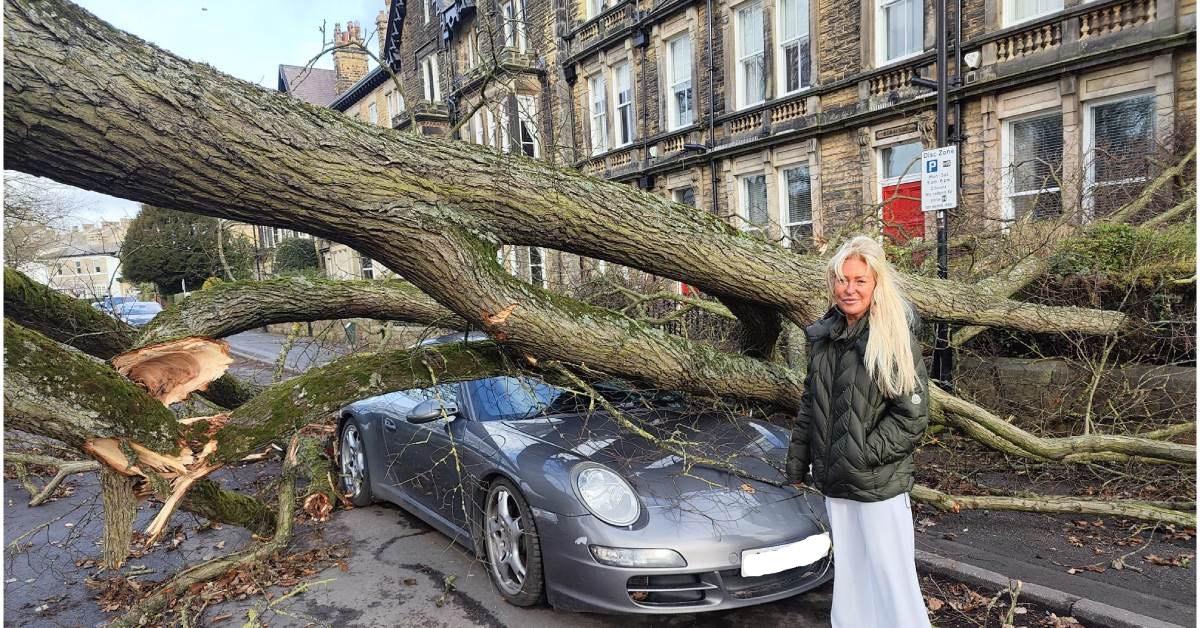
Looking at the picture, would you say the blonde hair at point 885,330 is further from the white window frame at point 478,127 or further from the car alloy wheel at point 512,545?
the white window frame at point 478,127

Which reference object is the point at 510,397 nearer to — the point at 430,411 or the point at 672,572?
the point at 430,411

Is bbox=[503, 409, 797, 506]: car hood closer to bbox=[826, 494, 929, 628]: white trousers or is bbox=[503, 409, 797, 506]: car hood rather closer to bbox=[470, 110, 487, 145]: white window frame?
bbox=[826, 494, 929, 628]: white trousers

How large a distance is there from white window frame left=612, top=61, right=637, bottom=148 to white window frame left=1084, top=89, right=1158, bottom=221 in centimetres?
1189

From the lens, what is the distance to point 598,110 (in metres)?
22.2

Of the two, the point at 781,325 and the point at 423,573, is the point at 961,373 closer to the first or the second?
the point at 781,325

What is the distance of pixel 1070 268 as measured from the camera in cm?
704

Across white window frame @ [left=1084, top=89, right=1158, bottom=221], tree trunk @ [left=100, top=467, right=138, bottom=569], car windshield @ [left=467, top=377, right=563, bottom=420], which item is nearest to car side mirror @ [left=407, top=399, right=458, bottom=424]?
car windshield @ [left=467, top=377, right=563, bottom=420]

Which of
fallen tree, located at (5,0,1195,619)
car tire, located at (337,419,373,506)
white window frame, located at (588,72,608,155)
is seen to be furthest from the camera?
white window frame, located at (588,72,608,155)

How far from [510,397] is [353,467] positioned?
209 centimetres

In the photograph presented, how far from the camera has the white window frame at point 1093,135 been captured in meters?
8.98

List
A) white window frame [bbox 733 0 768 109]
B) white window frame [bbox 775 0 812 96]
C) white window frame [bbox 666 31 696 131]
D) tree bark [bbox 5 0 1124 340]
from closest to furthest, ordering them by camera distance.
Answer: tree bark [bbox 5 0 1124 340] → white window frame [bbox 775 0 812 96] → white window frame [bbox 733 0 768 109] → white window frame [bbox 666 31 696 131]

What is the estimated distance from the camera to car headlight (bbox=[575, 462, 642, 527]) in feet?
11.9

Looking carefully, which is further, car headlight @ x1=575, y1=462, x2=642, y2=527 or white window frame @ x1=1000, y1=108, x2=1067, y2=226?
white window frame @ x1=1000, y1=108, x2=1067, y2=226

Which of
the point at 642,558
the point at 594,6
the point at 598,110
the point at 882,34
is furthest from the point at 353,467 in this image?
the point at 594,6
